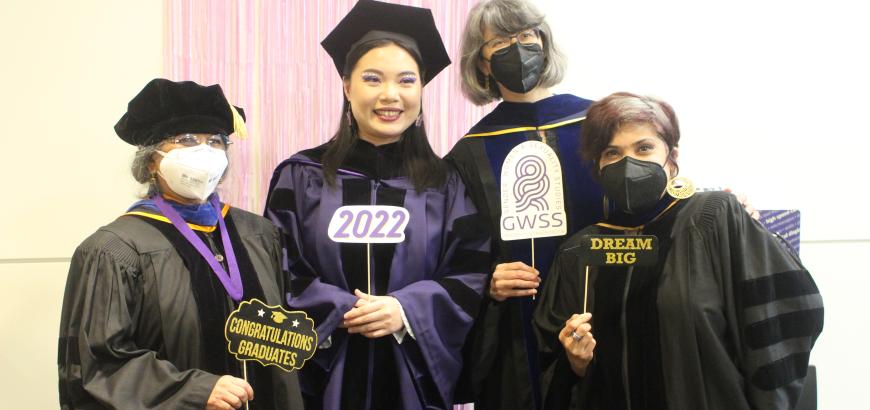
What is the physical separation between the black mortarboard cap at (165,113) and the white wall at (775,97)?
2.06 m

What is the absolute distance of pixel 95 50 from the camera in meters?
3.16

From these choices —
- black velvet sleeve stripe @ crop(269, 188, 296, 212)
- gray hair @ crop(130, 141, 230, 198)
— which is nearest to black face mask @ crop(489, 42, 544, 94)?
black velvet sleeve stripe @ crop(269, 188, 296, 212)

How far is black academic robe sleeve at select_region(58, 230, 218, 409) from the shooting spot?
6.33ft

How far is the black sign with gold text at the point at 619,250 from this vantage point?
2010 millimetres

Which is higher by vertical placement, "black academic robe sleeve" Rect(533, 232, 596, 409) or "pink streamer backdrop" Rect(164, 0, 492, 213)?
"pink streamer backdrop" Rect(164, 0, 492, 213)

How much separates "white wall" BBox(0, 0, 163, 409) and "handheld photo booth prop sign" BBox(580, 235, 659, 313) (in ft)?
7.31

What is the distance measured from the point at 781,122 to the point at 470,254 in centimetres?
235

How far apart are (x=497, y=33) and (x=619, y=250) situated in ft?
3.52

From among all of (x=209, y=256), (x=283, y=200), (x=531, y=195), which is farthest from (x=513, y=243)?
(x=209, y=256)

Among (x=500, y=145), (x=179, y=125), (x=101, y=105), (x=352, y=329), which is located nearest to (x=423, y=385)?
(x=352, y=329)

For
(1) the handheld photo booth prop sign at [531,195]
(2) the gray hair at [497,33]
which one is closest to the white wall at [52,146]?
(2) the gray hair at [497,33]

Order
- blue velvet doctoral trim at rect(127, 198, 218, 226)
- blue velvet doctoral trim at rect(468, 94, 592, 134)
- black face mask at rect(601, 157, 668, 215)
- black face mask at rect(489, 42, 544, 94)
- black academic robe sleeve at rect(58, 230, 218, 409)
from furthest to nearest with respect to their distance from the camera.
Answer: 1. blue velvet doctoral trim at rect(468, 94, 592, 134)
2. black face mask at rect(489, 42, 544, 94)
3. blue velvet doctoral trim at rect(127, 198, 218, 226)
4. black face mask at rect(601, 157, 668, 215)
5. black academic robe sleeve at rect(58, 230, 218, 409)

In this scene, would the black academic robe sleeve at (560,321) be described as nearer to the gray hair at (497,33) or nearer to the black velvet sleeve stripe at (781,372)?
the black velvet sleeve stripe at (781,372)

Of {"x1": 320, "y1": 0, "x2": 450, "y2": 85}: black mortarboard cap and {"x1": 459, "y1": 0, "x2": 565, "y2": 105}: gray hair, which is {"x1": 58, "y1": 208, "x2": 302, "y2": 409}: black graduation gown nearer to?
{"x1": 320, "y1": 0, "x2": 450, "y2": 85}: black mortarboard cap
